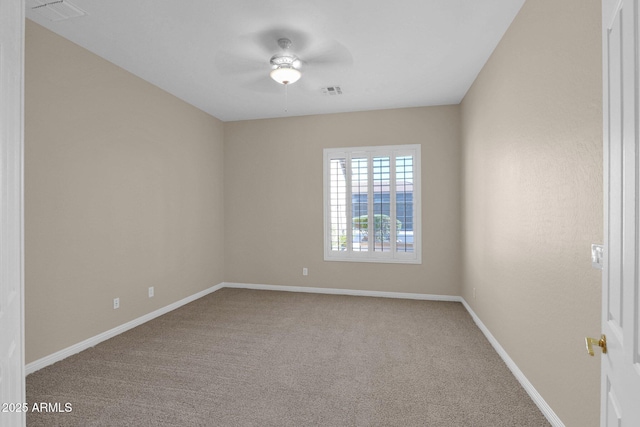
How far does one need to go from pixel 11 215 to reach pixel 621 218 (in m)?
1.87

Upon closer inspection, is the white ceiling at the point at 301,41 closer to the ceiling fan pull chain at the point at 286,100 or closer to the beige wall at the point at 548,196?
the ceiling fan pull chain at the point at 286,100

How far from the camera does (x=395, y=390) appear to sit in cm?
240

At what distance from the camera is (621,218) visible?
886 millimetres

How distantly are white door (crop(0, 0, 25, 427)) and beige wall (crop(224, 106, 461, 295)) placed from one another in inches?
165

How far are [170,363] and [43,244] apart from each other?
1.47 meters

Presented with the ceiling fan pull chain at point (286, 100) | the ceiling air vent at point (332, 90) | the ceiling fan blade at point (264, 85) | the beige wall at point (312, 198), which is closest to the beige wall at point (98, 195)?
the beige wall at point (312, 198)

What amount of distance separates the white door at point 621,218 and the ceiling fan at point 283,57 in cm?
244

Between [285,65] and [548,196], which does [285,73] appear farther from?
[548,196]

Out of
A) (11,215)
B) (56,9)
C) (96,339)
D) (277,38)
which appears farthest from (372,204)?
(11,215)

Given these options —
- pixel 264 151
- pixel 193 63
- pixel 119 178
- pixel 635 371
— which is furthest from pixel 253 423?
pixel 264 151

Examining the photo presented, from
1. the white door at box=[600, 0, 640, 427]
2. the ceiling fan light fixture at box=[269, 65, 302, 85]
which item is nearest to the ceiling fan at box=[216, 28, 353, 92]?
the ceiling fan light fixture at box=[269, 65, 302, 85]

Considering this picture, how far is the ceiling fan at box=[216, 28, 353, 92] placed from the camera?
2941mm

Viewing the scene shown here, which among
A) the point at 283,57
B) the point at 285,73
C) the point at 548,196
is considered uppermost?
the point at 283,57

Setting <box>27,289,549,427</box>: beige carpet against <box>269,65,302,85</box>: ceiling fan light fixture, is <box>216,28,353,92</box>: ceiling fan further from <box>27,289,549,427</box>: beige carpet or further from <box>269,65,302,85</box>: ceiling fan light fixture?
<box>27,289,549,427</box>: beige carpet
